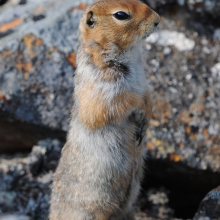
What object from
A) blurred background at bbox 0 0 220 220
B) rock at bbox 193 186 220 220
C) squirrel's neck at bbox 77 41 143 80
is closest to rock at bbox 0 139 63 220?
blurred background at bbox 0 0 220 220

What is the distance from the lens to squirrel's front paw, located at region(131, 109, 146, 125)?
11.2 feet

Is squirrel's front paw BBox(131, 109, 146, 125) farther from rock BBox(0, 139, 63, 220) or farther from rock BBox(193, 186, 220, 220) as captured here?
rock BBox(0, 139, 63, 220)

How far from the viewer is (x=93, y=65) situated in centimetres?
333

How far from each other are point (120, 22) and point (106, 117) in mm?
927

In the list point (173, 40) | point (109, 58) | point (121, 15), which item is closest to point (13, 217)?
point (109, 58)

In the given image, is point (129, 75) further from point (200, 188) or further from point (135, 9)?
point (200, 188)

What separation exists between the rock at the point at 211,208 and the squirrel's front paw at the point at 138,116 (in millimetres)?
1211

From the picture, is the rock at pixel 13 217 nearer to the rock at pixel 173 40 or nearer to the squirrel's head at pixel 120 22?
the squirrel's head at pixel 120 22

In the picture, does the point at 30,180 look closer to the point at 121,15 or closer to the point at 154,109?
the point at 154,109

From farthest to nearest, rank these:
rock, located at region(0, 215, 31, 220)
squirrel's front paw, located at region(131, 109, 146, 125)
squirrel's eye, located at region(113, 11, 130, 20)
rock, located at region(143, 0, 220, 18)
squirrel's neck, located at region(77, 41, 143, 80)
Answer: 1. rock, located at region(143, 0, 220, 18)
2. rock, located at region(0, 215, 31, 220)
3. squirrel's front paw, located at region(131, 109, 146, 125)
4. squirrel's neck, located at region(77, 41, 143, 80)
5. squirrel's eye, located at region(113, 11, 130, 20)

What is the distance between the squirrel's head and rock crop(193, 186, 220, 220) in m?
1.94

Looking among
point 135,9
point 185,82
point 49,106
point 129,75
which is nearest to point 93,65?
point 129,75

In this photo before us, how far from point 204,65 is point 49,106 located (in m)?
2.22

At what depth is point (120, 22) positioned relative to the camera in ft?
10.3
